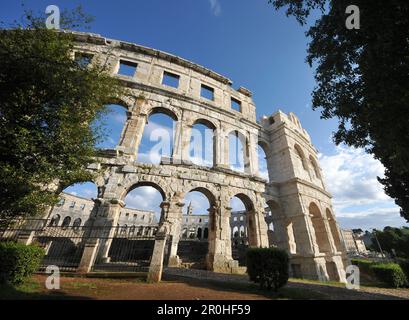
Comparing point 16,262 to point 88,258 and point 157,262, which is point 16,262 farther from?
point 157,262

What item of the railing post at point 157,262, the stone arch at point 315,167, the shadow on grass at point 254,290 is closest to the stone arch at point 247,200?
the shadow on grass at point 254,290

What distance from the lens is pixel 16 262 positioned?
20.7 ft

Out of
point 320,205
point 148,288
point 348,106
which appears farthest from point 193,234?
point 348,106

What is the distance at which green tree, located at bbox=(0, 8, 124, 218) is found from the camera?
6.84 meters

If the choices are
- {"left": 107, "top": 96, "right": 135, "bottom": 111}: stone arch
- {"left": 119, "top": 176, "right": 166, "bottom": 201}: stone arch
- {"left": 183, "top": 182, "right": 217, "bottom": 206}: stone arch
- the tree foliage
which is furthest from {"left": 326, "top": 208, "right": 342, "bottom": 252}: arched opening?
the tree foliage

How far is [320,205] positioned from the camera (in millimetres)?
18109

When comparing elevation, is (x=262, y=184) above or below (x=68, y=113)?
above

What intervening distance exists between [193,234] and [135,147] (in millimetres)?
29486

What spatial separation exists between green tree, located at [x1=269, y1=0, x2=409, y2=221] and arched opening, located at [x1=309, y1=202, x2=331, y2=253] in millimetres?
11885

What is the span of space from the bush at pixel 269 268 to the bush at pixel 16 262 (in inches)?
292

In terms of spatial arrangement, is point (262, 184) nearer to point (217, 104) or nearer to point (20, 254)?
point (217, 104)

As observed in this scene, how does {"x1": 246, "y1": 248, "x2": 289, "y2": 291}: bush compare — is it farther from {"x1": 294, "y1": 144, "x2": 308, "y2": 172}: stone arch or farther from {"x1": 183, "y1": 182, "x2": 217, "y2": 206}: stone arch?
{"x1": 294, "y1": 144, "x2": 308, "y2": 172}: stone arch

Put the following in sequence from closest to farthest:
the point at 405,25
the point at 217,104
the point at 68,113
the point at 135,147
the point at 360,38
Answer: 1. the point at 405,25
2. the point at 360,38
3. the point at 68,113
4. the point at 135,147
5. the point at 217,104

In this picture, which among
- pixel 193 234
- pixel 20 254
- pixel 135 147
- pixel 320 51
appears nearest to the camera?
pixel 20 254
